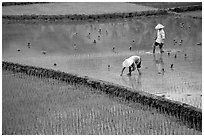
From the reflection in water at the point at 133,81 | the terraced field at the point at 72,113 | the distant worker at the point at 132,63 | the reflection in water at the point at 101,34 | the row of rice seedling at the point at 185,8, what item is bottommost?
the reflection in water at the point at 101,34

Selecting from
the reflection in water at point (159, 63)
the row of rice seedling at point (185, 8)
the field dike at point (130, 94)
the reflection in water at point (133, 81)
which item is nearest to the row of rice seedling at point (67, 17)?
the row of rice seedling at point (185, 8)

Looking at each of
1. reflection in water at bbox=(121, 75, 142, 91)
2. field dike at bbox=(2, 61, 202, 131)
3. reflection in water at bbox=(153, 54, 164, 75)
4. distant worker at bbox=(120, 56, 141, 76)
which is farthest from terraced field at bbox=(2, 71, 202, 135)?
reflection in water at bbox=(153, 54, 164, 75)

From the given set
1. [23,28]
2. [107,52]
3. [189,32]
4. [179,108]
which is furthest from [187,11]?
[179,108]

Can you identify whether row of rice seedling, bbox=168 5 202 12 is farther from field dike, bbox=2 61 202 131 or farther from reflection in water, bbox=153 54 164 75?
field dike, bbox=2 61 202 131

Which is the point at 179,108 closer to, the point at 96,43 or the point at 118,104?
the point at 118,104

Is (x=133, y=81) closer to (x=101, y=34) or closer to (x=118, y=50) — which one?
(x=118, y=50)

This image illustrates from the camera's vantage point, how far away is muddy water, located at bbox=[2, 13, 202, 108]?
26.8 feet

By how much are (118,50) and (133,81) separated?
276 cm

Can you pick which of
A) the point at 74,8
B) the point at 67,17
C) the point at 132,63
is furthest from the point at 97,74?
the point at 74,8

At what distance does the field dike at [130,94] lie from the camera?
244 inches

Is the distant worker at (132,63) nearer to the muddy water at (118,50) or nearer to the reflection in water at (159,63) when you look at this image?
the muddy water at (118,50)

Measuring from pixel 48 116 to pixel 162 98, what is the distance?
1425 mm

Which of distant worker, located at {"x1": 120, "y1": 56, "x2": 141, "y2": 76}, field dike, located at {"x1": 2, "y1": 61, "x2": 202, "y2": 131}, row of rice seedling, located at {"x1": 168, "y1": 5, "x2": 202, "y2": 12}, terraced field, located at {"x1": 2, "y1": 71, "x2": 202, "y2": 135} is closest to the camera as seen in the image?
terraced field, located at {"x1": 2, "y1": 71, "x2": 202, "y2": 135}

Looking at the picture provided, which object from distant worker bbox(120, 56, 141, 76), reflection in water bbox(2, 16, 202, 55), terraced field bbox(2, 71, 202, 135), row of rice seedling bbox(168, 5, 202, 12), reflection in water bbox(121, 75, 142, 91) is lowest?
reflection in water bbox(2, 16, 202, 55)
